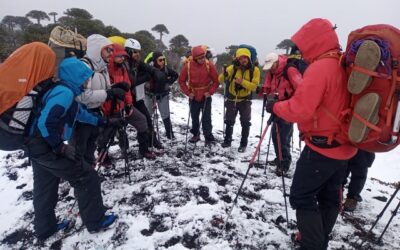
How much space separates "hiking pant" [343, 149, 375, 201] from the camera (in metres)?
4.86

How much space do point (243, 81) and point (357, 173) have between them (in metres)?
3.32

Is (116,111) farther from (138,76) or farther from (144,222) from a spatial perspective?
(144,222)

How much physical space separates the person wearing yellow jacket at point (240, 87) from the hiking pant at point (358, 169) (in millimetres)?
2948

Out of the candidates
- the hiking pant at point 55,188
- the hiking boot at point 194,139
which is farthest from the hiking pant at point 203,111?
the hiking pant at point 55,188

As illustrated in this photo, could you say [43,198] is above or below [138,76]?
below

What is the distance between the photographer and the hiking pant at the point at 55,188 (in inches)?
146

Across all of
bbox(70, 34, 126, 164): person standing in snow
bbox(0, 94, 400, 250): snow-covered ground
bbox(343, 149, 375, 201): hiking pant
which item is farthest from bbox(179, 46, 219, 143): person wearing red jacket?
bbox(343, 149, 375, 201): hiking pant

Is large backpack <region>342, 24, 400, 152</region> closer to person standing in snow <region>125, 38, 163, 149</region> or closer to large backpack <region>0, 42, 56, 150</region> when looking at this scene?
large backpack <region>0, 42, 56, 150</region>

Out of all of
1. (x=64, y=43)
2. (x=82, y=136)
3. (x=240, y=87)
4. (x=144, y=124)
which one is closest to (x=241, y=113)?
(x=240, y=87)

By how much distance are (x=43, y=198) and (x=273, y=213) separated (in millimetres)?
3765

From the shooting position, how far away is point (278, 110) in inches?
131

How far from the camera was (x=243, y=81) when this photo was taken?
6.91m

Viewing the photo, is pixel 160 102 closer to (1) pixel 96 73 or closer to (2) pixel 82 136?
(1) pixel 96 73

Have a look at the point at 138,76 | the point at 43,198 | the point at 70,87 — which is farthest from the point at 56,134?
the point at 138,76
